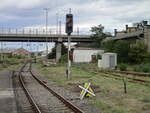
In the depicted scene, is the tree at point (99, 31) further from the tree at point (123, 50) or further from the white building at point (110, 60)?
the white building at point (110, 60)

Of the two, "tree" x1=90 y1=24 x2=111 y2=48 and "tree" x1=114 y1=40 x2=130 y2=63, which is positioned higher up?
"tree" x1=90 y1=24 x2=111 y2=48

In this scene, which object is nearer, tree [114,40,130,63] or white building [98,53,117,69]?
white building [98,53,117,69]

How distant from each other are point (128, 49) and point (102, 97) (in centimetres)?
3665

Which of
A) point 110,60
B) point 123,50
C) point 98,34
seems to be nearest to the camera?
point 110,60

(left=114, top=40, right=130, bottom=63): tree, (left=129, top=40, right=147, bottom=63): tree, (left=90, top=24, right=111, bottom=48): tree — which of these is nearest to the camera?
(left=129, top=40, right=147, bottom=63): tree

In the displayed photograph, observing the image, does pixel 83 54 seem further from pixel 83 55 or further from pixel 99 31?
pixel 99 31

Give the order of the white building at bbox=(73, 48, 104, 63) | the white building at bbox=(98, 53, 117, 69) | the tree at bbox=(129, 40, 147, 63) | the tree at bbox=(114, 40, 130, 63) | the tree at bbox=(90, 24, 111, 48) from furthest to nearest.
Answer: the tree at bbox=(90, 24, 111, 48) → the white building at bbox=(73, 48, 104, 63) → the tree at bbox=(114, 40, 130, 63) → the tree at bbox=(129, 40, 147, 63) → the white building at bbox=(98, 53, 117, 69)

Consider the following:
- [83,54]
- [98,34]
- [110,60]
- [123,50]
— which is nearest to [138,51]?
[123,50]

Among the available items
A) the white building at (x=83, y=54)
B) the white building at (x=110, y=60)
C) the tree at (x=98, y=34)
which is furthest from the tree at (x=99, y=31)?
the white building at (x=110, y=60)

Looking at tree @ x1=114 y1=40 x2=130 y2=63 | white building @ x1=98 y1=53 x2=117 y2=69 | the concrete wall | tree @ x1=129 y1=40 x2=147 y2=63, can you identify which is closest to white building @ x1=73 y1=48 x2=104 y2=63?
the concrete wall

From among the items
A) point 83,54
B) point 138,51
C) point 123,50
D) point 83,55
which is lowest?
point 83,55

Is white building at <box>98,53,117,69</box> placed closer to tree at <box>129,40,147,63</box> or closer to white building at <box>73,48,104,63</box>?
tree at <box>129,40,147,63</box>

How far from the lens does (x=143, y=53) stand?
44.6 m

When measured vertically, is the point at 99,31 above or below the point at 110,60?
above
